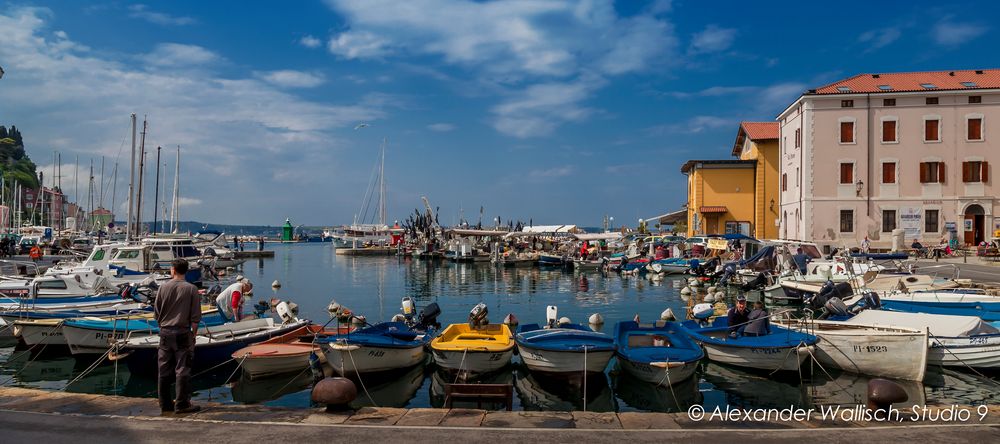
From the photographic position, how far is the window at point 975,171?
42844mm

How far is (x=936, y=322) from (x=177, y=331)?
54.1 feet

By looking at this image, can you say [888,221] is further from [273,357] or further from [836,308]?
[273,357]

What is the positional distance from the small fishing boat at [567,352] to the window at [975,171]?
40.6 meters

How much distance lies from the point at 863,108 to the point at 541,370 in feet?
130

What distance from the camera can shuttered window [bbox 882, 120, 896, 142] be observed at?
4356cm

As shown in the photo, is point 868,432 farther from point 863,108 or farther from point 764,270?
point 863,108

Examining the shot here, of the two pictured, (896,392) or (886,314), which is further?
(886,314)

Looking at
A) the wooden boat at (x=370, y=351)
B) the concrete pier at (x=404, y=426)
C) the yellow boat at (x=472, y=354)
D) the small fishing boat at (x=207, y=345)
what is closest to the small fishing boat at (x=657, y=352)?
the yellow boat at (x=472, y=354)

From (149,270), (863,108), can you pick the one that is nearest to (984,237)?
(863,108)

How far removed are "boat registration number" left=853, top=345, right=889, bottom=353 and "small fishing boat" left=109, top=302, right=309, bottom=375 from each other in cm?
1356

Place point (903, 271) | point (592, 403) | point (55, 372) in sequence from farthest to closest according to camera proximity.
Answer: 1. point (903, 271)
2. point (55, 372)
3. point (592, 403)

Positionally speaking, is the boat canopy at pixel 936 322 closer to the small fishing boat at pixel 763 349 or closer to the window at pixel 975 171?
the small fishing boat at pixel 763 349

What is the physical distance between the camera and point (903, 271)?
30.0 m

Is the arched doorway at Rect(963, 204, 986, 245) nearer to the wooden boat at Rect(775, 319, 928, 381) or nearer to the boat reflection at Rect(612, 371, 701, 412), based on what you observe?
the wooden boat at Rect(775, 319, 928, 381)
